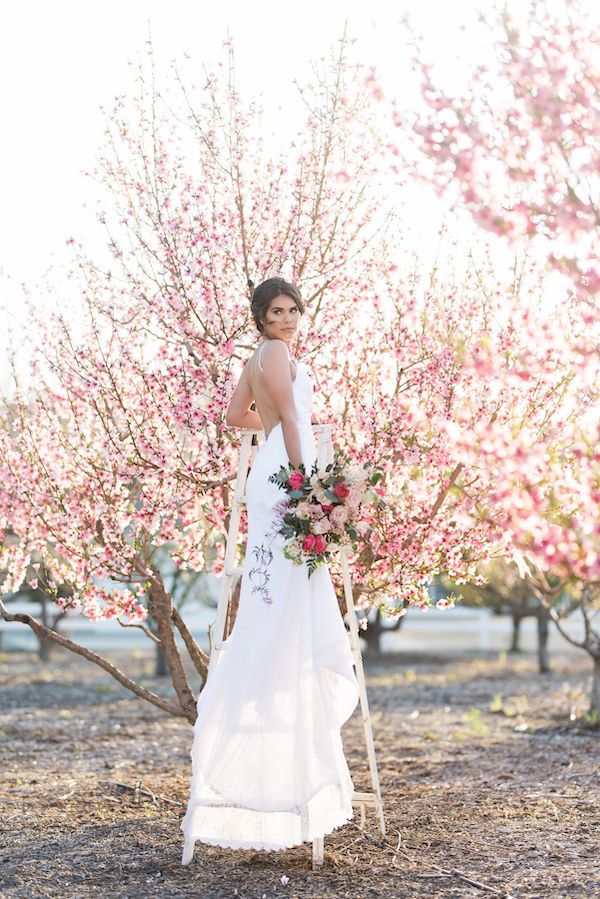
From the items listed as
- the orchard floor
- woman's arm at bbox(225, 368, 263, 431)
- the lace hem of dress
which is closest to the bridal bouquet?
woman's arm at bbox(225, 368, 263, 431)

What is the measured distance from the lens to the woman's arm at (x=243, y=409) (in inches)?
203

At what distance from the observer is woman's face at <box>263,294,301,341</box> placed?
5.01 m

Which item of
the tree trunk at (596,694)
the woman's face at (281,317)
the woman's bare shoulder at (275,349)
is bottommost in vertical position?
the tree trunk at (596,694)

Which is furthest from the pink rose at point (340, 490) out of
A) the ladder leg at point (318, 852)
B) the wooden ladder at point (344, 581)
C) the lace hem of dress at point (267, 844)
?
the ladder leg at point (318, 852)

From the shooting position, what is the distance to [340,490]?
4.74m

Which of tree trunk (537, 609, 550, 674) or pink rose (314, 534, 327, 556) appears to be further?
tree trunk (537, 609, 550, 674)

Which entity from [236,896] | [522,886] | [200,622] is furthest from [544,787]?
[200,622]

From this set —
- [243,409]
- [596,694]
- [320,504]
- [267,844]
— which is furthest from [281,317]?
[596,694]

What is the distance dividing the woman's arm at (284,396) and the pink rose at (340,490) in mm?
213

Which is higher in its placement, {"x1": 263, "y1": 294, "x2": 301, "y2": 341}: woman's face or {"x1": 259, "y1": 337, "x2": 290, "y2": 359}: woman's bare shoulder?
{"x1": 263, "y1": 294, "x2": 301, "y2": 341}: woman's face

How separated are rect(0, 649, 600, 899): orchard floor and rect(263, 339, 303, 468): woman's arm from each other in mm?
1861

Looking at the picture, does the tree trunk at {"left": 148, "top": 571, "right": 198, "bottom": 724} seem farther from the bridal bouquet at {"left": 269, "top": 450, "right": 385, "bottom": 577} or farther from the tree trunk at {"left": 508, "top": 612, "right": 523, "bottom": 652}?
the tree trunk at {"left": 508, "top": 612, "right": 523, "bottom": 652}

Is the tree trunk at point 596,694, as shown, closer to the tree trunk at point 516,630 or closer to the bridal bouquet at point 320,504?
the bridal bouquet at point 320,504

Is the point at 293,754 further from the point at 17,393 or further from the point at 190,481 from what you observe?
the point at 17,393
